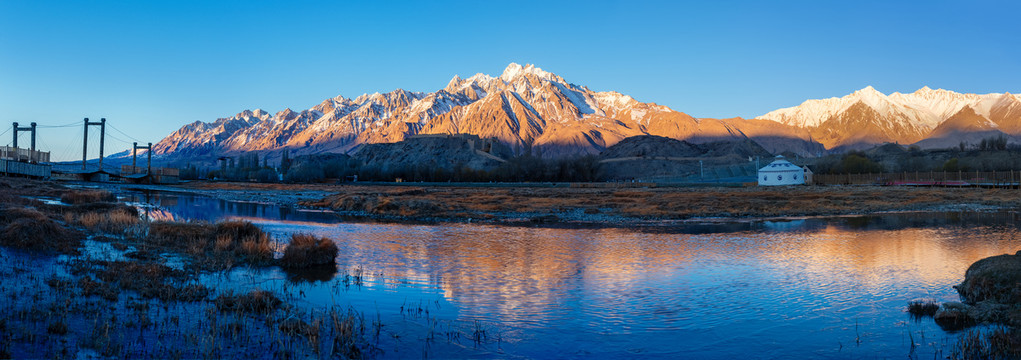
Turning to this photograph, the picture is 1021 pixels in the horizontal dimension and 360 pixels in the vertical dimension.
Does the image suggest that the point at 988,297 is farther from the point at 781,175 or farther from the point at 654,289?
the point at 781,175

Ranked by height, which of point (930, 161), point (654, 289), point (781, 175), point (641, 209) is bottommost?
point (654, 289)

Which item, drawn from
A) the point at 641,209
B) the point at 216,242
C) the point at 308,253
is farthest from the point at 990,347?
the point at 641,209

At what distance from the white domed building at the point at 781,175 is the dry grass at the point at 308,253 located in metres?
94.2

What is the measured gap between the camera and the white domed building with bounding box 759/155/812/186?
100750 millimetres

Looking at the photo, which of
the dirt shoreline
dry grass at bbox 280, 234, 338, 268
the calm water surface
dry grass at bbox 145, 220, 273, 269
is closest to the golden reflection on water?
the calm water surface

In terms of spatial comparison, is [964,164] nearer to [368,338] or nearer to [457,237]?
[457,237]

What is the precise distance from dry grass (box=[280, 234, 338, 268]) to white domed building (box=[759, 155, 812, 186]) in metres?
94.2

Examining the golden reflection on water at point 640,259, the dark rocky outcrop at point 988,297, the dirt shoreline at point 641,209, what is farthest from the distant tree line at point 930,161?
the dark rocky outcrop at point 988,297

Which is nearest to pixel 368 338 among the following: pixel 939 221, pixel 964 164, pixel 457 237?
pixel 457 237

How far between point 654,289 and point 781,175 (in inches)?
3762

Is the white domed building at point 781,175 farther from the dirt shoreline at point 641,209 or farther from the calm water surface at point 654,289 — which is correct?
the calm water surface at point 654,289

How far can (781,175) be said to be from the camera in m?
101

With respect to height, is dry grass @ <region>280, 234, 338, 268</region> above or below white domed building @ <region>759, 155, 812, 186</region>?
below

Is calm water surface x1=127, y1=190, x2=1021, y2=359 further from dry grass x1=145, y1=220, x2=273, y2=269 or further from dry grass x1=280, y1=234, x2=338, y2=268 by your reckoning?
dry grass x1=145, y1=220, x2=273, y2=269
